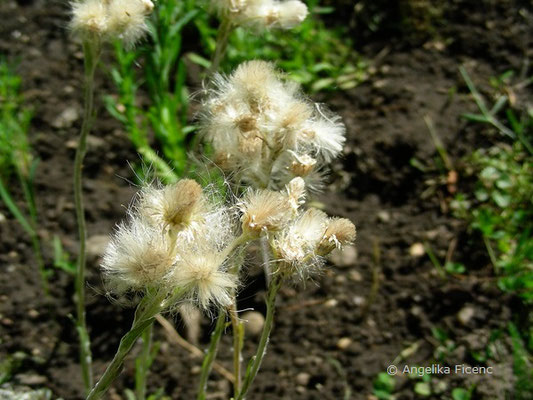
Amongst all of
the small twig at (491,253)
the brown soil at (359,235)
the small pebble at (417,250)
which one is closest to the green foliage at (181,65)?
the brown soil at (359,235)

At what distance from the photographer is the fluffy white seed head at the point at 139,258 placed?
883mm

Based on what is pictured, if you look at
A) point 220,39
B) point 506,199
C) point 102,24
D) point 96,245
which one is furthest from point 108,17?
point 506,199

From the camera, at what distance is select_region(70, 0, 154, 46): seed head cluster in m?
1.25

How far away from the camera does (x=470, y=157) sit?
8.02ft

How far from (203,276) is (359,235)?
4.76ft

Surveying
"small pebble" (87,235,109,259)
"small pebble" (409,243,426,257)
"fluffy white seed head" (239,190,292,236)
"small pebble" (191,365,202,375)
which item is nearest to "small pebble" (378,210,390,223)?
"small pebble" (409,243,426,257)

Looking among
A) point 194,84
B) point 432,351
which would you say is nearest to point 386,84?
point 194,84

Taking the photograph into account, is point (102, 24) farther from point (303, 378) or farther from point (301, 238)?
point (303, 378)

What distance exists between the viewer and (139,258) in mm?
895

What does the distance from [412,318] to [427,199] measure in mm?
541

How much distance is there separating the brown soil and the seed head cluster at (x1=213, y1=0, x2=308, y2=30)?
590 mm

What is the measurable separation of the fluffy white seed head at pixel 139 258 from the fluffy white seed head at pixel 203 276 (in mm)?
23

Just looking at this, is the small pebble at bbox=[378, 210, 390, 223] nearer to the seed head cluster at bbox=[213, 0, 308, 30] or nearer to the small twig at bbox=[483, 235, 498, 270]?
the small twig at bbox=[483, 235, 498, 270]

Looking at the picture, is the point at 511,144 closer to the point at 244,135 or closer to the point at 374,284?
the point at 374,284
